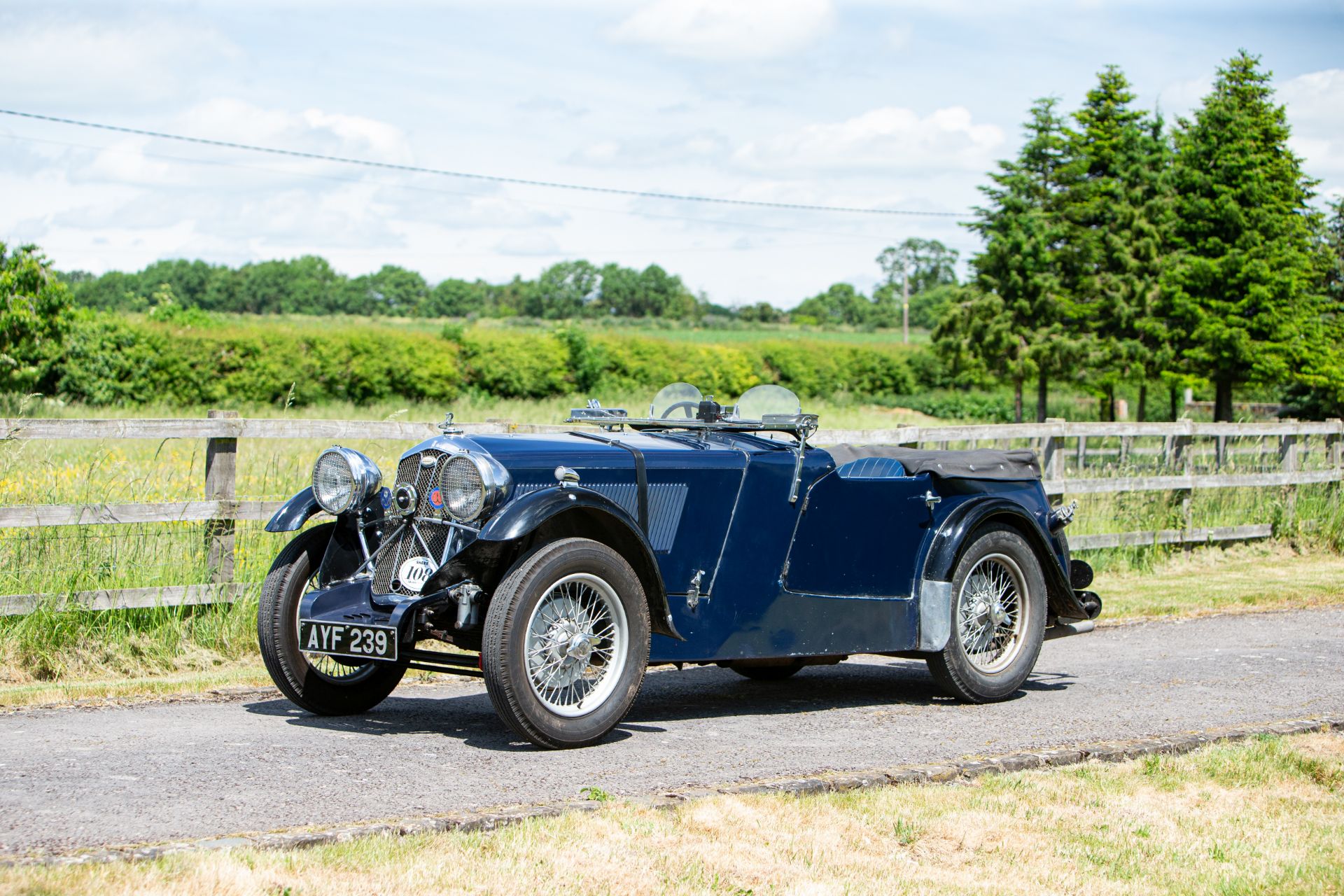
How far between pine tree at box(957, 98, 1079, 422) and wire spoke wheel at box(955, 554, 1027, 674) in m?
36.0

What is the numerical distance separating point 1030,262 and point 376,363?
72.4 feet

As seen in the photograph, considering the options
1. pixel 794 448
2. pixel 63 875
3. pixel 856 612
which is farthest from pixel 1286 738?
pixel 63 875

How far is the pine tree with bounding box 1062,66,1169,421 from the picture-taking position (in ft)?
132

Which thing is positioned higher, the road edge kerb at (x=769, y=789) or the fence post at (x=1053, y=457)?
the fence post at (x=1053, y=457)

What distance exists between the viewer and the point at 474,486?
211 inches

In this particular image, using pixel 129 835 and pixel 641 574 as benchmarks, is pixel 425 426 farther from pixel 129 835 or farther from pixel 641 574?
pixel 129 835

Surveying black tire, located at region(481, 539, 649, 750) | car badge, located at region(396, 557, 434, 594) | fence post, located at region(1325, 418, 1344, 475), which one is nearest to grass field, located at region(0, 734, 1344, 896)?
black tire, located at region(481, 539, 649, 750)

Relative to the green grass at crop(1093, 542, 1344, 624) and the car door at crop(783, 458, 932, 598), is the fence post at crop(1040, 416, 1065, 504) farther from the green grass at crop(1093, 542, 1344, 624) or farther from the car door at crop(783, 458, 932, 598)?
the car door at crop(783, 458, 932, 598)

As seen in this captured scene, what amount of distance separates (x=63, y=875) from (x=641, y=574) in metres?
2.72

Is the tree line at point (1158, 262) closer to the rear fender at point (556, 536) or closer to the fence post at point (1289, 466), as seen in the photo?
the fence post at point (1289, 466)

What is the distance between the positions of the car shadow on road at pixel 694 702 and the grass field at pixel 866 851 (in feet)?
4.62

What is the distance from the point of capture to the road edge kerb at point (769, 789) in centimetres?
371

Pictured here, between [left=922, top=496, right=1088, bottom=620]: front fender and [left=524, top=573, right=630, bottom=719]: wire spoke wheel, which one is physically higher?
[left=922, top=496, right=1088, bottom=620]: front fender

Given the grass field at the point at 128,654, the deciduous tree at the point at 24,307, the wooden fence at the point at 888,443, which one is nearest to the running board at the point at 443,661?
the grass field at the point at 128,654
